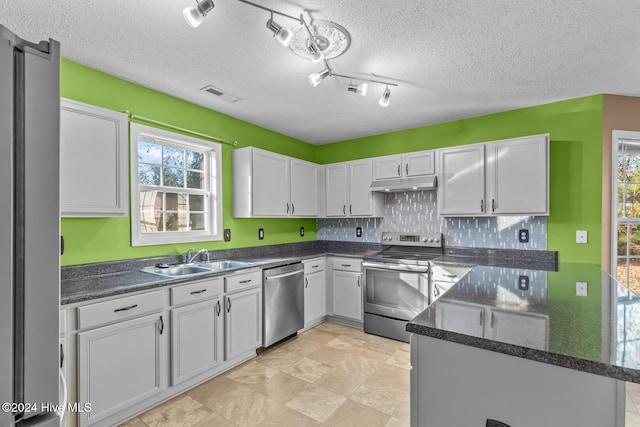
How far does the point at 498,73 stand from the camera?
2.38m

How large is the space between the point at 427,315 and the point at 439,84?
82.4 inches

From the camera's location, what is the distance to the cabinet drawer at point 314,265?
3581 mm

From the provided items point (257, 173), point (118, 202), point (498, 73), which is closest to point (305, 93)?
point (257, 173)

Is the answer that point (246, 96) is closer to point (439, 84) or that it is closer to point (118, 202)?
point (118, 202)

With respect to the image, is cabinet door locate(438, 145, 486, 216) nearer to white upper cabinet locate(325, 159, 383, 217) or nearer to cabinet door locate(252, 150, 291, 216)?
white upper cabinet locate(325, 159, 383, 217)

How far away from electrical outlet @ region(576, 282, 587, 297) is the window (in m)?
2.95

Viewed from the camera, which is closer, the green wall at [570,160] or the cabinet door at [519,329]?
the cabinet door at [519,329]

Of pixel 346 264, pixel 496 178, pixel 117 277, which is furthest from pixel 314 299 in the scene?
pixel 496 178

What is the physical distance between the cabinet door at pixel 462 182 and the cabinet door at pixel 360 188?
868mm

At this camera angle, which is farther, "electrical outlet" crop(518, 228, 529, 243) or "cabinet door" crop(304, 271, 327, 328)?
"cabinet door" crop(304, 271, 327, 328)

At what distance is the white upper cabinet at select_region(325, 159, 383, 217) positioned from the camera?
12.7ft

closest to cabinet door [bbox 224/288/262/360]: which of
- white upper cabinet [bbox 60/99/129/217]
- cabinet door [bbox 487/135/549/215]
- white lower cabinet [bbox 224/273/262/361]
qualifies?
white lower cabinet [bbox 224/273/262/361]

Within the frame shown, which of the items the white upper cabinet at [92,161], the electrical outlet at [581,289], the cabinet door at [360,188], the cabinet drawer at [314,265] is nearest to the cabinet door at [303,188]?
the cabinet door at [360,188]

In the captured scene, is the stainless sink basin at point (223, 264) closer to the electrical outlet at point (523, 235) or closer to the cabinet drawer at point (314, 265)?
the cabinet drawer at point (314, 265)
